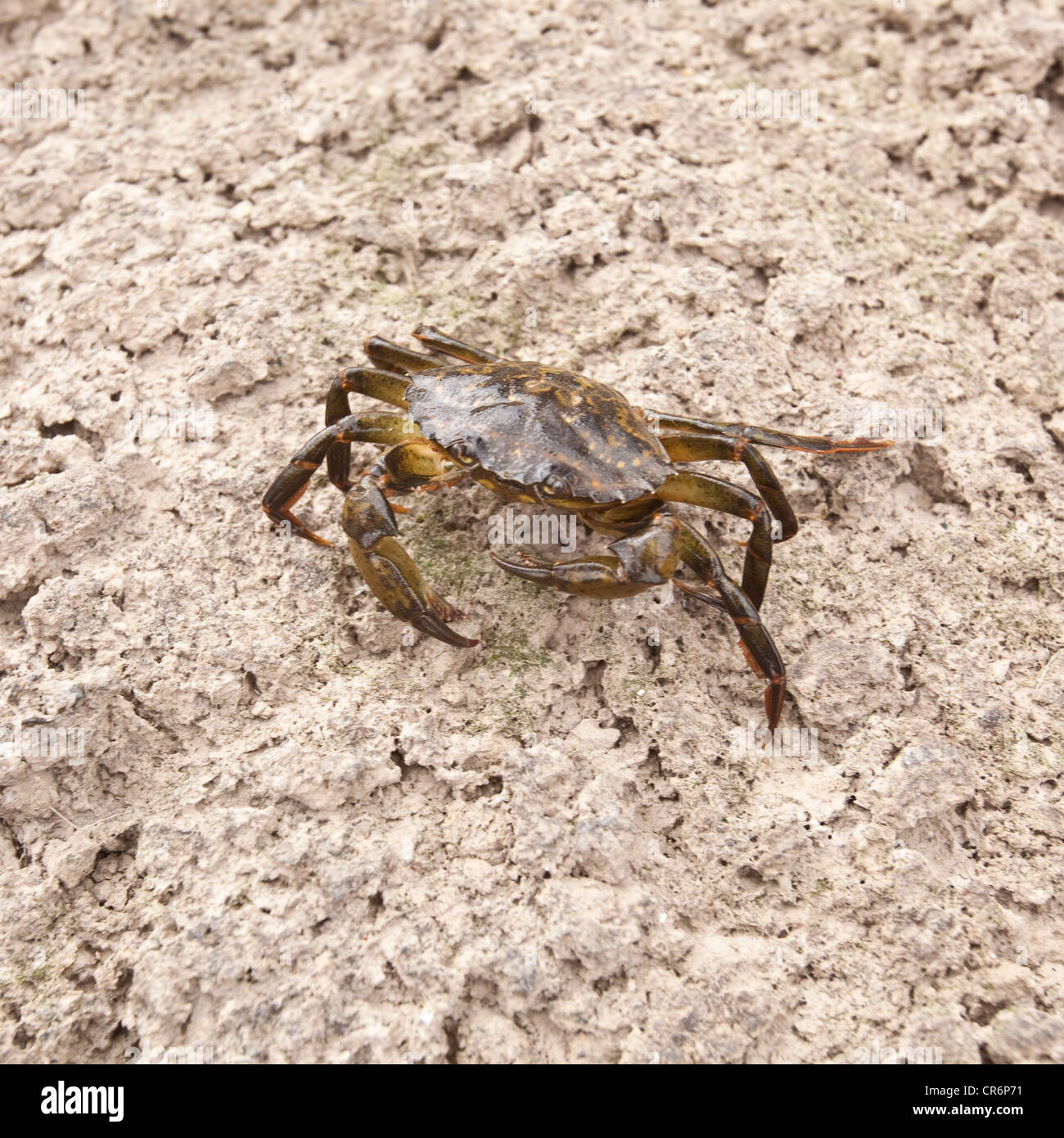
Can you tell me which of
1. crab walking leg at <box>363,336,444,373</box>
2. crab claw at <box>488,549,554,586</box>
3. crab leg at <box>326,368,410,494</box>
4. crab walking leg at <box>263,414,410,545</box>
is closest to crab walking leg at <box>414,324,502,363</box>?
crab walking leg at <box>363,336,444,373</box>

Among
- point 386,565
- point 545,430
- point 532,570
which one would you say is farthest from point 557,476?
point 386,565

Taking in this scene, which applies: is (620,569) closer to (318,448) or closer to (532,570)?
(532,570)

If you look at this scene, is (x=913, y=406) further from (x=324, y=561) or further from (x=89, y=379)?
(x=89, y=379)

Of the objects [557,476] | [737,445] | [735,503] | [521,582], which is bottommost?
[521,582]

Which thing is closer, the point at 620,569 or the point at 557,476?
the point at 620,569

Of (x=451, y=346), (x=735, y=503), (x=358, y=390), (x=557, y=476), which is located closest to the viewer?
(x=557, y=476)

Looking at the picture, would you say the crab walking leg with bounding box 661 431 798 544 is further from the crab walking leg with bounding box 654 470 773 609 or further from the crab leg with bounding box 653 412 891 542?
the crab walking leg with bounding box 654 470 773 609
